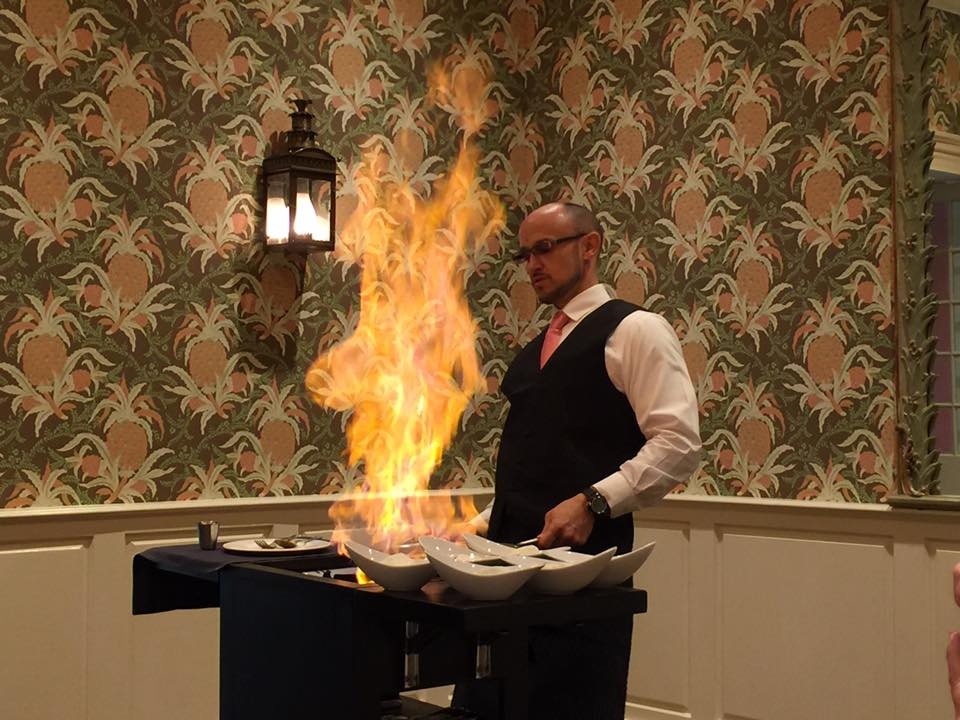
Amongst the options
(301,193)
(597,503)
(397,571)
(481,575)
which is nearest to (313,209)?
(301,193)

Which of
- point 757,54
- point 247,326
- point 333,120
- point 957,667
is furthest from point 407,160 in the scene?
point 957,667

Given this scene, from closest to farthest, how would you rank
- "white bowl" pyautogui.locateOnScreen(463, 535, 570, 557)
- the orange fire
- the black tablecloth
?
1. "white bowl" pyautogui.locateOnScreen(463, 535, 570, 557)
2. the black tablecloth
3. the orange fire

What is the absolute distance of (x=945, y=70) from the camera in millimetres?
3973

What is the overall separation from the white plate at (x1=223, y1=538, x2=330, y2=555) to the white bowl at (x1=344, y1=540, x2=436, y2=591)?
0.64 m

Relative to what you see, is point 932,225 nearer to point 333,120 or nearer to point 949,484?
point 949,484

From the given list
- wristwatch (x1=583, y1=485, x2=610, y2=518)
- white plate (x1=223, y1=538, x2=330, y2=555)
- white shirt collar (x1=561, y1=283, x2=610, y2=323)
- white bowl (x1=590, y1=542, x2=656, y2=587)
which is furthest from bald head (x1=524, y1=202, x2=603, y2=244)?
white bowl (x1=590, y1=542, x2=656, y2=587)

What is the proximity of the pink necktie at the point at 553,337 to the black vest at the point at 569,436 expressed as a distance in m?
0.06

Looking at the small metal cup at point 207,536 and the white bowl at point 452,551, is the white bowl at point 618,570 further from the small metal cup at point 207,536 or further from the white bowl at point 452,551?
the small metal cup at point 207,536

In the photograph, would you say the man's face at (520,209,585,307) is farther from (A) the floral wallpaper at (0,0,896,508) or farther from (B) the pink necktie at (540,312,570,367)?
(A) the floral wallpaper at (0,0,896,508)

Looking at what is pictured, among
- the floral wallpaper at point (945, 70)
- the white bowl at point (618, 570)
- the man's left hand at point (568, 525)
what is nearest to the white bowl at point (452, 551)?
the white bowl at point (618, 570)

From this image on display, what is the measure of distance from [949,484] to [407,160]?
2222 millimetres

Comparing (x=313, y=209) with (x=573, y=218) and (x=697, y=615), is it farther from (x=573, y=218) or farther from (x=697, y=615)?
(x=697, y=615)

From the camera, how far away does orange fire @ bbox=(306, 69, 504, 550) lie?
4.55 meters

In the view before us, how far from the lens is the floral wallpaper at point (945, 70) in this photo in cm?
396
